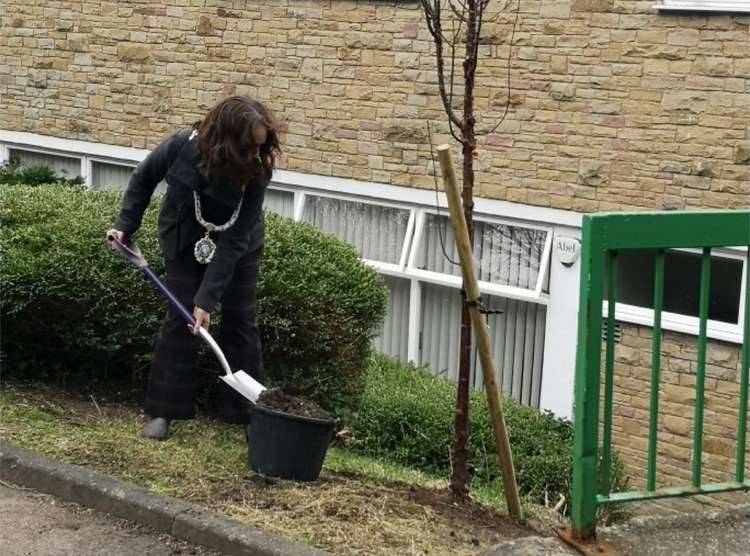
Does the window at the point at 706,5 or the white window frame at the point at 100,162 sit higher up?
the window at the point at 706,5

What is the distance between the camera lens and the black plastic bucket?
5.31 meters

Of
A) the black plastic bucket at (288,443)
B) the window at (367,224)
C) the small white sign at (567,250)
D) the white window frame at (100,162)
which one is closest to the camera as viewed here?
the black plastic bucket at (288,443)

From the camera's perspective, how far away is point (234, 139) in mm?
5484

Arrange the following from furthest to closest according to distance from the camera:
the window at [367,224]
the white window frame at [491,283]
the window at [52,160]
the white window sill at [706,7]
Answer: the window at [52,160]
the window at [367,224]
the white window frame at [491,283]
the white window sill at [706,7]

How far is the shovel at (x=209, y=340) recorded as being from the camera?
566cm

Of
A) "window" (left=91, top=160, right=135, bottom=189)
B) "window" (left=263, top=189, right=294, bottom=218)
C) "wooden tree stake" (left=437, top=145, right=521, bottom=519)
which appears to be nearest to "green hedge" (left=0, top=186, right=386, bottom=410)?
"wooden tree stake" (left=437, top=145, right=521, bottom=519)

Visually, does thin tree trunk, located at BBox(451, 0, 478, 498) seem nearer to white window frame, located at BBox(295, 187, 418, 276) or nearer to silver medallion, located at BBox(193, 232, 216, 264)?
silver medallion, located at BBox(193, 232, 216, 264)

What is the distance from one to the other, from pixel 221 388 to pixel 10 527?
5.77 feet

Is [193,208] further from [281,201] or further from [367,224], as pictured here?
[281,201]

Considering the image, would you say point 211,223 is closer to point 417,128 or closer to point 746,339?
point 746,339

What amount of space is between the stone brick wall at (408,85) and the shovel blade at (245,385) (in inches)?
211

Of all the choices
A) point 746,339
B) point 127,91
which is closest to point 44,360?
point 746,339

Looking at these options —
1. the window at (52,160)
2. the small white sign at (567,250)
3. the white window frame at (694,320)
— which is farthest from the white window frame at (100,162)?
the white window frame at (694,320)

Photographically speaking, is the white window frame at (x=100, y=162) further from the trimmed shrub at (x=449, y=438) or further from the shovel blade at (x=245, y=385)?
the shovel blade at (x=245, y=385)
